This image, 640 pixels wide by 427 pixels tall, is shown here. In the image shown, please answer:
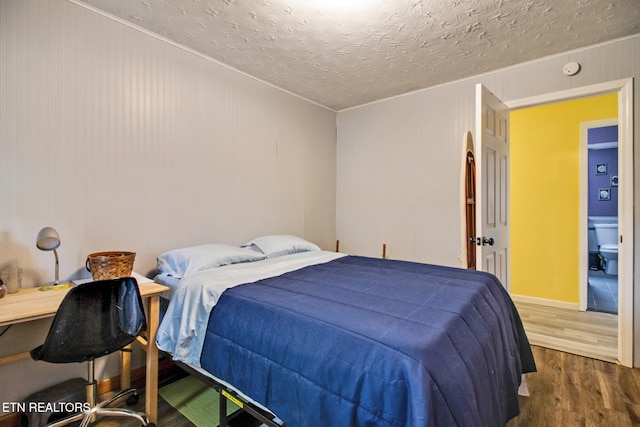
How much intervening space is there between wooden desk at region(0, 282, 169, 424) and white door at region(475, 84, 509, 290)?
7.43ft

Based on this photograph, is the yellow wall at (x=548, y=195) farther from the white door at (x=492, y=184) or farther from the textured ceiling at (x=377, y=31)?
the textured ceiling at (x=377, y=31)

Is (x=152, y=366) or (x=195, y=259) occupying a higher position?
(x=195, y=259)

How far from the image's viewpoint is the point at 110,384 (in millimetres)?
2090

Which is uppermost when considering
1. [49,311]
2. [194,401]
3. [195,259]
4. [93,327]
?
[195,259]

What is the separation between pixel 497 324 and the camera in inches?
60.3

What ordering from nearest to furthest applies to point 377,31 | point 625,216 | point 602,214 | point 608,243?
1. point 377,31
2. point 625,216
3. point 608,243
4. point 602,214

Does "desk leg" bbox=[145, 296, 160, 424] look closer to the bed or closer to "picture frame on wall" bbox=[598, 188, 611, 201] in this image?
the bed

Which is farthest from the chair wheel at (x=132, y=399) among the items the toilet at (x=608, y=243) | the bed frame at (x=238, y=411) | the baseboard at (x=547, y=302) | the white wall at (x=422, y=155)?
the toilet at (x=608, y=243)

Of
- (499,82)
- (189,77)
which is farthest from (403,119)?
(189,77)

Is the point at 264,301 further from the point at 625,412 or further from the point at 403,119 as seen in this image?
the point at 403,119

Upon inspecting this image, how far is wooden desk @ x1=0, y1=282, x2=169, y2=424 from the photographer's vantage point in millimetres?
1342

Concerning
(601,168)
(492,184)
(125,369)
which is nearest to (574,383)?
(492,184)

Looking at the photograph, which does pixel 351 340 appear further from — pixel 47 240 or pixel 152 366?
pixel 47 240

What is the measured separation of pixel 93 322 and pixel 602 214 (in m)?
7.71
